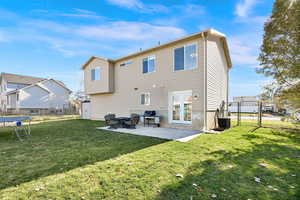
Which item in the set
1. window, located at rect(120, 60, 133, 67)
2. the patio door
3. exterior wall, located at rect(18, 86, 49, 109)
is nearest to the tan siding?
the patio door

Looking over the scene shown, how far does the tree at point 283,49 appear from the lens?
5.77m

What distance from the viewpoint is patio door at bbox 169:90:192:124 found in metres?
8.37

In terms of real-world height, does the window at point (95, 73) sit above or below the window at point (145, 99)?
above

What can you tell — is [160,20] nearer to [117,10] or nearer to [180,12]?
[180,12]

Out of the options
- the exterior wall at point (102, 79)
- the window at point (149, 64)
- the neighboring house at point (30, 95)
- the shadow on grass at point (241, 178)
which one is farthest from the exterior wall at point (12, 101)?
the shadow on grass at point (241, 178)

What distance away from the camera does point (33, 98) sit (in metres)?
23.2

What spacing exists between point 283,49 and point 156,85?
6.68 meters

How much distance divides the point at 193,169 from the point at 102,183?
1.94 metres

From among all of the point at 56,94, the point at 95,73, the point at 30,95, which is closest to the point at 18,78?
the point at 30,95

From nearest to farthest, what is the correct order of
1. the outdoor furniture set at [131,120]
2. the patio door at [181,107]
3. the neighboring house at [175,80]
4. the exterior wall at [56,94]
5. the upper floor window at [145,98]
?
the neighboring house at [175,80]
the patio door at [181,107]
the outdoor furniture set at [131,120]
the upper floor window at [145,98]
the exterior wall at [56,94]

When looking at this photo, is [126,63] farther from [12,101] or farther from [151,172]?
[12,101]

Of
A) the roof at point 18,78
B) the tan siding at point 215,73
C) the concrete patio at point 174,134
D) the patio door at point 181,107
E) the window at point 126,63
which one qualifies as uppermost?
the roof at point 18,78

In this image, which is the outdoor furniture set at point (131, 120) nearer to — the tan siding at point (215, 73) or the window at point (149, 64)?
the window at point (149, 64)

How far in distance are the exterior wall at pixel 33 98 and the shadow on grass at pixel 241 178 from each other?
93.4 feet
